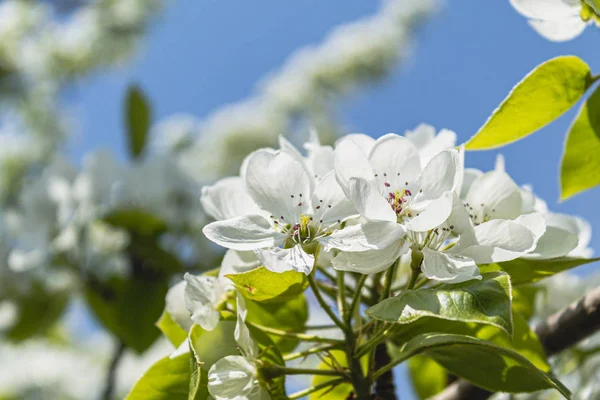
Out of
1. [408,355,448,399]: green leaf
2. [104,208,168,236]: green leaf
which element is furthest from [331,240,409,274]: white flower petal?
[104,208,168,236]: green leaf

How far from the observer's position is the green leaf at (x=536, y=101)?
15.0 inches

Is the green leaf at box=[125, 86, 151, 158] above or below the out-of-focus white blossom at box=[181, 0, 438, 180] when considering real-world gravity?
below

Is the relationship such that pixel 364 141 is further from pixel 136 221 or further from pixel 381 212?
pixel 136 221

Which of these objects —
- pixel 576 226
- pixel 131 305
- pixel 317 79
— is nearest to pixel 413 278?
pixel 576 226

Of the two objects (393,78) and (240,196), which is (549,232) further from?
(393,78)

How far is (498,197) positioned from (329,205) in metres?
0.10

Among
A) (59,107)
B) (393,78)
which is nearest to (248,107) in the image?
(393,78)

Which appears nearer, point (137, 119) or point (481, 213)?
point (481, 213)

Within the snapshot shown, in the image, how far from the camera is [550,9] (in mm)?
418

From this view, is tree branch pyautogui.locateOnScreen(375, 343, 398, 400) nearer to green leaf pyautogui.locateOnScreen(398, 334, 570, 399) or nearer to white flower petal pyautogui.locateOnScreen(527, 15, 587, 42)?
green leaf pyautogui.locateOnScreen(398, 334, 570, 399)

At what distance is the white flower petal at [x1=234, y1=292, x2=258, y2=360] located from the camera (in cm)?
32

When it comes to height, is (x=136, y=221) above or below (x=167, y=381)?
above

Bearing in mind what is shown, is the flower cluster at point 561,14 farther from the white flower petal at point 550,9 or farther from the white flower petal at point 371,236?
the white flower petal at point 371,236

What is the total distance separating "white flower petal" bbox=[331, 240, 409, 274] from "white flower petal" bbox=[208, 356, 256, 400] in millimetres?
71
